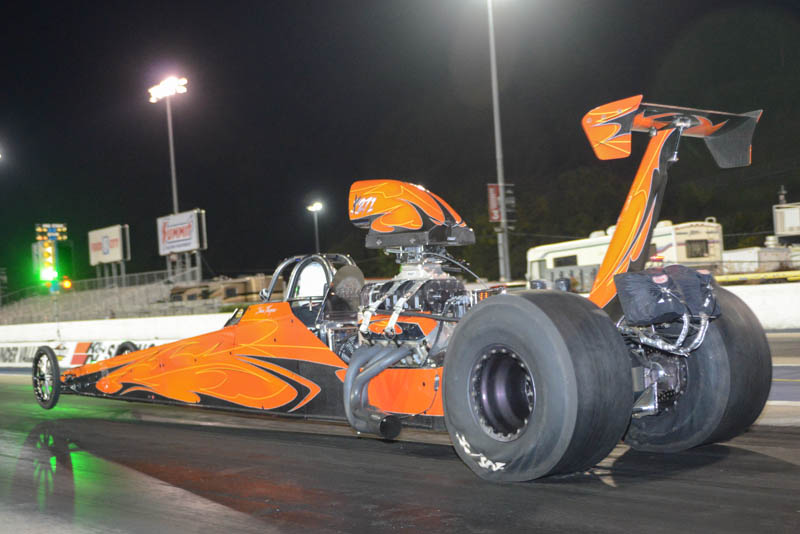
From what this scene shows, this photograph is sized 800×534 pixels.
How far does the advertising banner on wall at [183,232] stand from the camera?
47.2 metres

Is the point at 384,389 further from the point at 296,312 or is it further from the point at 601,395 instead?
the point at 601,395

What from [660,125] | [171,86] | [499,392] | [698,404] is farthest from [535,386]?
[171,86]

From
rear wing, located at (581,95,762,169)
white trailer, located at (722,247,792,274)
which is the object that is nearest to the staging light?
white trailer, located at (722,247,792,274)

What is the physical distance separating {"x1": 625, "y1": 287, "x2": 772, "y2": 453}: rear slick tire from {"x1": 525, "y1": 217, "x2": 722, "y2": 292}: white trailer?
2236 cm

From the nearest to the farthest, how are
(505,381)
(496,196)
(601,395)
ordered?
(601,395)
(505,381)
(496,196)

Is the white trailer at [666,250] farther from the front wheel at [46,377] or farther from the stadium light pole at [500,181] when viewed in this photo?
the front wheel at [46,377]

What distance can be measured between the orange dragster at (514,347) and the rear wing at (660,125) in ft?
0.05

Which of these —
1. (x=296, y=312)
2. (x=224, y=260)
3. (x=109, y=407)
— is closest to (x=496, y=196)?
(x=109, y=407)

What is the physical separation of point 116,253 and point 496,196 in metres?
37.6

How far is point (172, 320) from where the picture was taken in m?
22.6

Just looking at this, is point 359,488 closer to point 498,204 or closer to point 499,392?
point 499,392

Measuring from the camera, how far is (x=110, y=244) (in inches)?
2184

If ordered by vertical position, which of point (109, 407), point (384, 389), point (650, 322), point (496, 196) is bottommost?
point (109, 407)

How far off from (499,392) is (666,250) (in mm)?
25731
